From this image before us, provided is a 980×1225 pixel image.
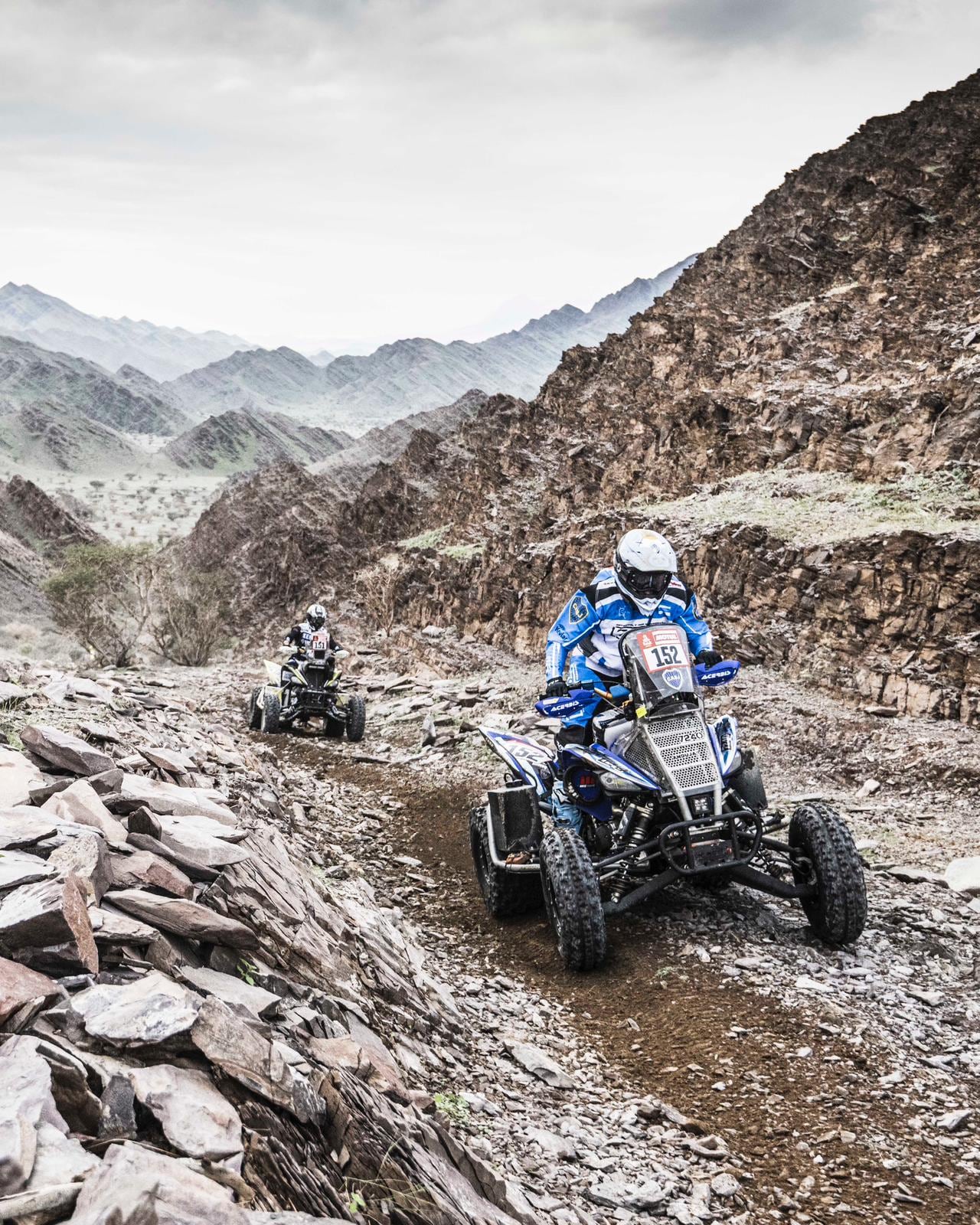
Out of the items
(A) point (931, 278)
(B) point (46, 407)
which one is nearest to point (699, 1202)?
(A) point (931, 278)

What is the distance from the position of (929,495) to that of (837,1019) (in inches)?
538

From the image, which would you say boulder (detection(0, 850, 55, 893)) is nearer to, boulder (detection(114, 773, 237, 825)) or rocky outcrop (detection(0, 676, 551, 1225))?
rocky outcrop (detection(0, 676, 551, 1225))

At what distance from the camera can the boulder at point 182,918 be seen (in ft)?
12.4

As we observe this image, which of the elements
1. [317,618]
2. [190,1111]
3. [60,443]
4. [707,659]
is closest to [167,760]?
[707,659]

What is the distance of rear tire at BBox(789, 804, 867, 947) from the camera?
5711 mm

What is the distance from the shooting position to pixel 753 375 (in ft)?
85.5

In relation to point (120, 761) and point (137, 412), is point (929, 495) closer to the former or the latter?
point (120, 761)

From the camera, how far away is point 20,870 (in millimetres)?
3523

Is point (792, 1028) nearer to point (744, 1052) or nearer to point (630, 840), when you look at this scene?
point (744, 1052)

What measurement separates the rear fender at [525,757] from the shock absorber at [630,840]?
100 centimetres

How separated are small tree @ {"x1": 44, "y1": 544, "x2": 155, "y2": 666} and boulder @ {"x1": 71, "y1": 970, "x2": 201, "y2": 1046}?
27.3 metres

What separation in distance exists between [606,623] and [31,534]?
53400mm

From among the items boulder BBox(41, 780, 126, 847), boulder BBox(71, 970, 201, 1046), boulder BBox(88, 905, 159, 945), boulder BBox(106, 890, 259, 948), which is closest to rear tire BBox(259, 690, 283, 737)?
boulder BBox(41, 780, 126, 847)

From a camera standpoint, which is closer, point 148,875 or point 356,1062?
point 356,1062
